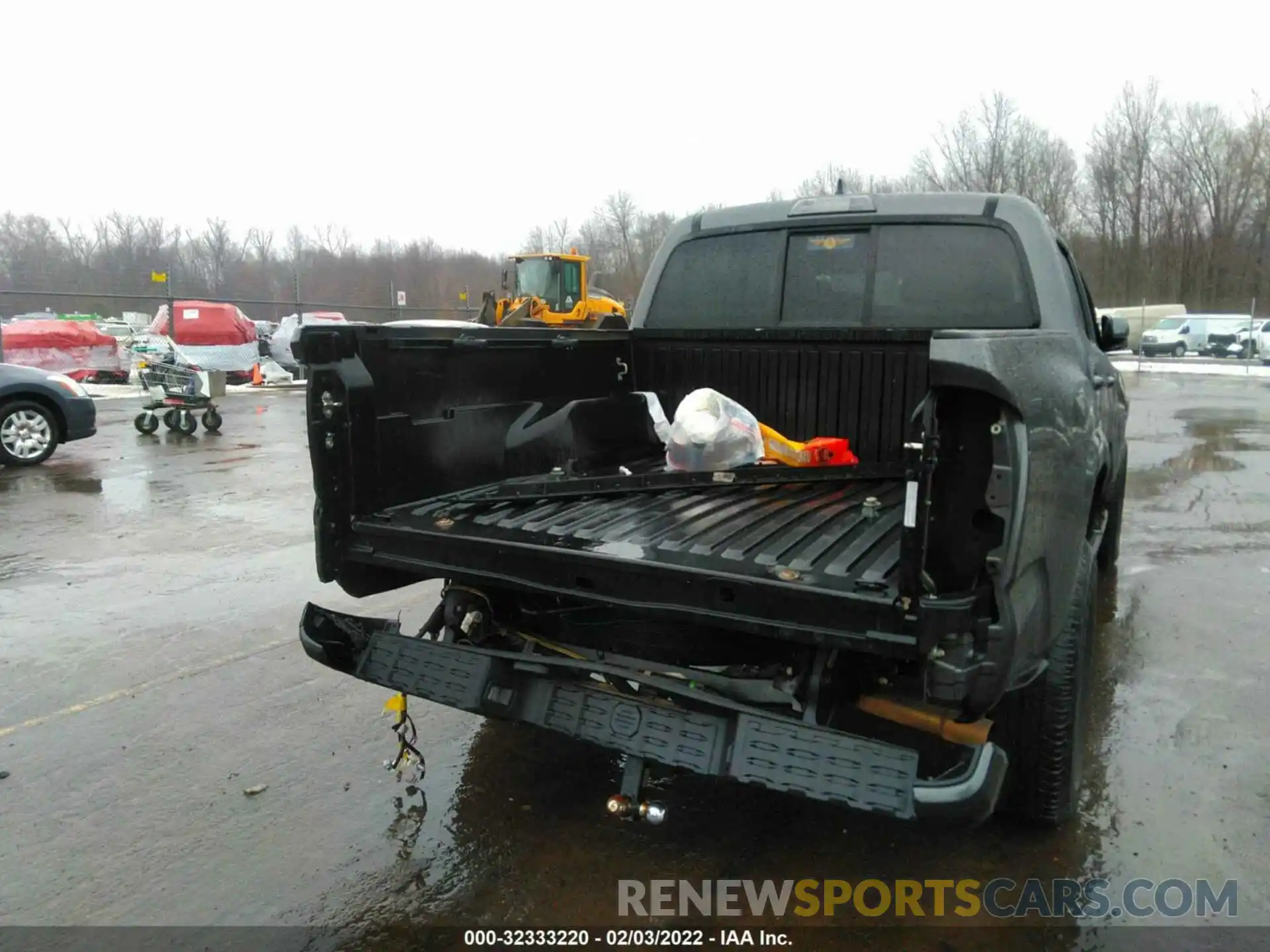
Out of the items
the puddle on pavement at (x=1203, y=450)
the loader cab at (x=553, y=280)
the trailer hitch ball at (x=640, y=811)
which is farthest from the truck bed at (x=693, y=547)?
the loader cab at (x=553, y=280)

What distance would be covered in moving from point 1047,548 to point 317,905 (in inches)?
95.2

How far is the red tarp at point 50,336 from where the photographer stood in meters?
20.6

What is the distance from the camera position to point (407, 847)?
10.3 ft

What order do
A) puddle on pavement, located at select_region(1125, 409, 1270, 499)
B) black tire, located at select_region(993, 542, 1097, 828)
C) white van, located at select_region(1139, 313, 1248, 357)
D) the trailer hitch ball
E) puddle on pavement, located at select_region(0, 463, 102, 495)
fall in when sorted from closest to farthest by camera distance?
the trailer hitch ball
black tire, located at select_region(993, 542, 1097, 828)
puddle on pavement, located at select_region(0, 463, 102, 495)
puddle on pavement, located at select_region(1125, 409, 1270, 499)
white van, located at select_region(1139, 313, 1248, 357)

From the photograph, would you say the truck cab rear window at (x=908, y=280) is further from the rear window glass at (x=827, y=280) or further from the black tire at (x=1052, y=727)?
the black tire at (x=1052, y=727)

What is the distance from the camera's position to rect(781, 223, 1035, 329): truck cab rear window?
405 cm

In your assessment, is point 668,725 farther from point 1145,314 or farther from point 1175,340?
point 1145,314

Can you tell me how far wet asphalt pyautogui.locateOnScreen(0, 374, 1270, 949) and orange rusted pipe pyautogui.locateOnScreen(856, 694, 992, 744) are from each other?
0.68 meters

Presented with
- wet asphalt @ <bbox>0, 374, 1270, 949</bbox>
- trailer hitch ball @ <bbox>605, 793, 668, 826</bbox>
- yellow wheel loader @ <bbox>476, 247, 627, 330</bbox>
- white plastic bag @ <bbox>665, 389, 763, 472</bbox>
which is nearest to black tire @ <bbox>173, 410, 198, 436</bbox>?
wet asphalt @ <bbox>0, 374, 1270, 949</bbox>

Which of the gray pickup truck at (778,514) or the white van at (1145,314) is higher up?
the white van at (1145,314)

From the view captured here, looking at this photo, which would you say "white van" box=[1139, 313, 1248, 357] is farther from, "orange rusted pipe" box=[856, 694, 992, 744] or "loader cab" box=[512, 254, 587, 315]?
"orange rusted pipe" box=[856, 694, 992, 744]

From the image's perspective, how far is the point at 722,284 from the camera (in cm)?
473

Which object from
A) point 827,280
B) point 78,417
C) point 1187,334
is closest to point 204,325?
point 78,417

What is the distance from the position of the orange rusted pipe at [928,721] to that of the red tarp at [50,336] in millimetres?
22847
